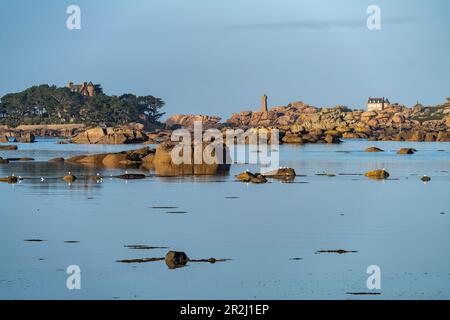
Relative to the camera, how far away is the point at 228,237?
101 ft

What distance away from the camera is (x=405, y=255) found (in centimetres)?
2703

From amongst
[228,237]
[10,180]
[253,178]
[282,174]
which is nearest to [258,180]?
[253,178]

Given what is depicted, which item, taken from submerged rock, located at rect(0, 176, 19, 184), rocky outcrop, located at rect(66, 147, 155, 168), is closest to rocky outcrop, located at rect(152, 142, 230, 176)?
Answer: rocky outcrop, located at rect(66, 147, 155, 168)

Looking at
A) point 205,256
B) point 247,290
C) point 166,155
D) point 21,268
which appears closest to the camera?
point 247,290

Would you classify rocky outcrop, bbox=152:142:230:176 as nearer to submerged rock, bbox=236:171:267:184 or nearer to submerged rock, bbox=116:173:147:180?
submerged rock, bbox=116:173:147:180

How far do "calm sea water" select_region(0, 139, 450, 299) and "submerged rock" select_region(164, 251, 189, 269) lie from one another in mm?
263

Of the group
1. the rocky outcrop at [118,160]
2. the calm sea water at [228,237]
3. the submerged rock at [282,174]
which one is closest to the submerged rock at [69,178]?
the calm sea water at [228,237]

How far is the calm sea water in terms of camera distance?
22609 millimetres

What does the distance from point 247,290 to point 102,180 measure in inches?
1309

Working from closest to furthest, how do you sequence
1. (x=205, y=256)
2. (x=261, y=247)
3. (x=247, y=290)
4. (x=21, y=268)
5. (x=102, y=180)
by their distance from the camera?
(x=247, y=290) → (x=21, y=268) → (x=205, y=256) → (x=261, y=247) → (x=102, y=180)

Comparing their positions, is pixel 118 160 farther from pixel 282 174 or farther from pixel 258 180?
pixel 258 180

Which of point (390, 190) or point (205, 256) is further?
point (390, 190)
